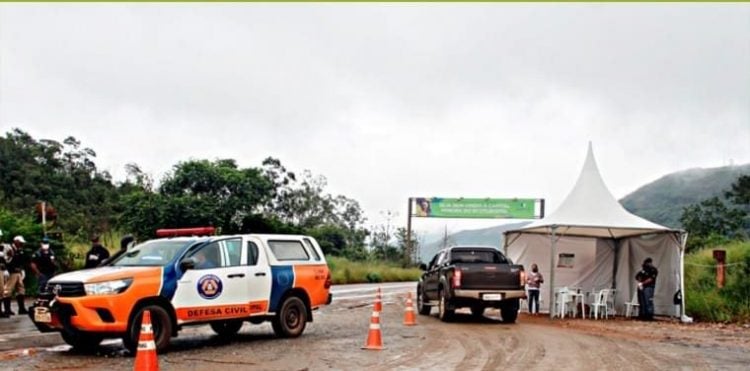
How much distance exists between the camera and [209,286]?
12.0m

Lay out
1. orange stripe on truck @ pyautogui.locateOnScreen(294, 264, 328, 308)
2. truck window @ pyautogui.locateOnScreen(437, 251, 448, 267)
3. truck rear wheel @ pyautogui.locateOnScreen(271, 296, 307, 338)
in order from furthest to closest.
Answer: truck window @ pyautogui.locateOnScreen(437, 251, 448, 267) → orange stripe on truck @ pyautogui.locateOnScreen(294, 264, 328, 308) → truck rear wheel @ pyautogui.locateOnScreen(271, 296, 307, 338)

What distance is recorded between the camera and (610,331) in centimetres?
1686

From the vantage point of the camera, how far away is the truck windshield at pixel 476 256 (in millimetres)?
19516

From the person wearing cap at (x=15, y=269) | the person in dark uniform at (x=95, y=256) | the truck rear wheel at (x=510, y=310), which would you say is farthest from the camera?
the truck rear wheel at (x=510, y=310)

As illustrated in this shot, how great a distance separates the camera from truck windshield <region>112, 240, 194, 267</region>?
11.8 metres

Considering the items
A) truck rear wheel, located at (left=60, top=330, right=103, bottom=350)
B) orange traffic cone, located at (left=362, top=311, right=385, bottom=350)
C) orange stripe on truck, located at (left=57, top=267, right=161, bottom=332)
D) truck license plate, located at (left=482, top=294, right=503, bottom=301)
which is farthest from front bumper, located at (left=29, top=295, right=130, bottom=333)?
truck license plate, located at (left=482, top=294, right=503, bottom=301)

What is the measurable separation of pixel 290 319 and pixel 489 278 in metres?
5.97

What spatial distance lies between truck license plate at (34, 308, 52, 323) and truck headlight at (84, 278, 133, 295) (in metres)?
0.78

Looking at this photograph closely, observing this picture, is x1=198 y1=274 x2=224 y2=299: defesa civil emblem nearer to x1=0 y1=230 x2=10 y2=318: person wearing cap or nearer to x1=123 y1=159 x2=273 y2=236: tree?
x1=0 y1=230 x2=10 y2=318: person wearing cap

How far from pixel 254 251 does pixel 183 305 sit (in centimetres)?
190

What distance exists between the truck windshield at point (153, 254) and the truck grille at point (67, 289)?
1.09 metres

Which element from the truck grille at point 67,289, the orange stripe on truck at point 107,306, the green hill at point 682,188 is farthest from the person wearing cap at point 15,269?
the green hill at point 682,188

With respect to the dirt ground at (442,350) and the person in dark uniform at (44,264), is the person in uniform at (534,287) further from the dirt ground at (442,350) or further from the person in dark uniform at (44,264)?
the person in dark uniform at (44,264)

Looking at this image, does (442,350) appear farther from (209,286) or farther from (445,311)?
(445,311)
